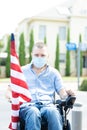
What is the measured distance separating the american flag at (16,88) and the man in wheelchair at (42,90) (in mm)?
91

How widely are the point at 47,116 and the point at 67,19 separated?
44.6m

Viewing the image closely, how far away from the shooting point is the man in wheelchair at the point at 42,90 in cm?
541

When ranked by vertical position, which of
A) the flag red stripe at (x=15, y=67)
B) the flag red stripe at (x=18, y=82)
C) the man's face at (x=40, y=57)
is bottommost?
the flag red stripe at (x=18, y=82)

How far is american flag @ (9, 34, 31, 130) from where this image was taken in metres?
5.43

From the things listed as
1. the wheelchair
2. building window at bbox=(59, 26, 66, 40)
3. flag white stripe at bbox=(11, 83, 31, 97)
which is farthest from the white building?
flag white stripe at bbox=(11, 83, 31, 97)

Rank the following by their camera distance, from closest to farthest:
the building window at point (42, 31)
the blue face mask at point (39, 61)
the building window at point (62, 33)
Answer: the blue face mask at point (39, 61), the building window at point (42, 31), the building window at point (62, 33)

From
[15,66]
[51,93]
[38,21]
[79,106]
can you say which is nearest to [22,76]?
[15,66]

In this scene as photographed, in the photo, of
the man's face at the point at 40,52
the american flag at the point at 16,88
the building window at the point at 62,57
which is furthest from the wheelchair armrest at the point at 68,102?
the building window at the point at 62,57

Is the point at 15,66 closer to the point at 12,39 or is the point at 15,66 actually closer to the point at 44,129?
the point at 12,39

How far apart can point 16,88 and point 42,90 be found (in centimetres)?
52

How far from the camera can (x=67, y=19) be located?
4962cm

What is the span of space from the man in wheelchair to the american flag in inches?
3.6

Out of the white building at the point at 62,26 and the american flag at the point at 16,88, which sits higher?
the white building at the point at 62,26

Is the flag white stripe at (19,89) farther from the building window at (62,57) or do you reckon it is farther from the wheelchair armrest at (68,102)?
the building window at (62,57)
